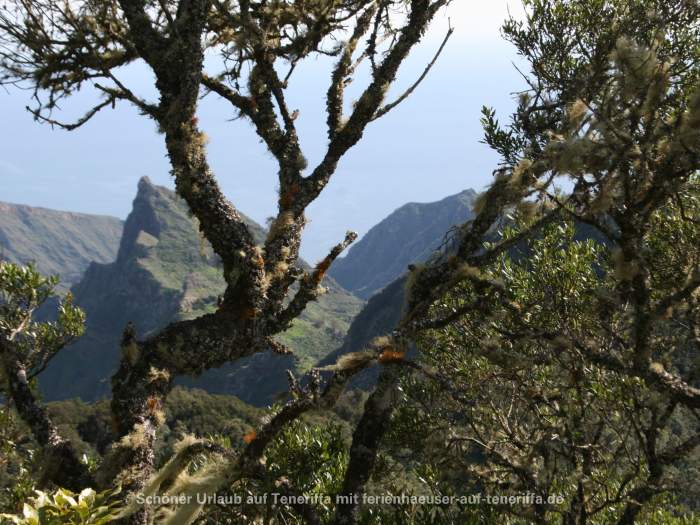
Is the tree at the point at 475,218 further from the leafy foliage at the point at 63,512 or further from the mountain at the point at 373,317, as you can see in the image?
the mountain at the point at 373,317

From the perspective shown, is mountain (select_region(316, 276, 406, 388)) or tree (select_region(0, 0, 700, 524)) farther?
mountain (select_region(316, 276, 406, 388))

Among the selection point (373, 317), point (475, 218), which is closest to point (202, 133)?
point (475, 218)

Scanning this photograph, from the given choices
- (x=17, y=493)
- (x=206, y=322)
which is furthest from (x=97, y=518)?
(x=17, y=493)

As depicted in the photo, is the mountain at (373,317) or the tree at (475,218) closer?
the tree at (475,218)

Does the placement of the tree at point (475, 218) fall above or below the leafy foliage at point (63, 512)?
above

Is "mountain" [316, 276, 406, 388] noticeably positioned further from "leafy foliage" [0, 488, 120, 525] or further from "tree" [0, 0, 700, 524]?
"leafy foliage" [0, 488, 120, 525]

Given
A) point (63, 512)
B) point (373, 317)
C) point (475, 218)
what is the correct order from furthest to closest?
point (373, 317)
point (475, 218)
point (63, 512)

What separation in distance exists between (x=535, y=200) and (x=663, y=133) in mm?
1615

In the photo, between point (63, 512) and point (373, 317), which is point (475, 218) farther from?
point (373, 317)

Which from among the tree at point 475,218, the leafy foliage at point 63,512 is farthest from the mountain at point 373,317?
the leafy foliage at point 63,512

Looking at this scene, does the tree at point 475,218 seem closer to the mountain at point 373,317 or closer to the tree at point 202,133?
the tree at point 202,133

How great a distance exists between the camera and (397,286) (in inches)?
7554

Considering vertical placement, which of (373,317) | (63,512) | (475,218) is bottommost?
(373,317)

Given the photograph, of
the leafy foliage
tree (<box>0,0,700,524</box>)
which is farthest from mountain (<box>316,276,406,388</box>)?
the leafy foliage
